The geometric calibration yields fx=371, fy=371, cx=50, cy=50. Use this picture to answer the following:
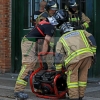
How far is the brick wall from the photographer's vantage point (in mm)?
11445

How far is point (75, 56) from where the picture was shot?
691 cm

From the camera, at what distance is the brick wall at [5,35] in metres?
11.4

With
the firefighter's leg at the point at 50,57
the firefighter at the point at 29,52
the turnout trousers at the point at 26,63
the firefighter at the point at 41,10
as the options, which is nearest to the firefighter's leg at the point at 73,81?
the firefighter's leg at the point at 50,57

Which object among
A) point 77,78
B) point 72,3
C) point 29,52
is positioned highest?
point 72,3

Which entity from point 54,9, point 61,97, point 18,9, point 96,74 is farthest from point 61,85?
point 18,9

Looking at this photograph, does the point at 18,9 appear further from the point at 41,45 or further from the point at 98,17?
the point at 41,45

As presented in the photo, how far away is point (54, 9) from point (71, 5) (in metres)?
0.56

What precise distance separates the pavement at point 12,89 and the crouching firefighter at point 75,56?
696 mm

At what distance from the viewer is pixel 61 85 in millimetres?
7379

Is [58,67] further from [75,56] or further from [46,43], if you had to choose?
[46,43]

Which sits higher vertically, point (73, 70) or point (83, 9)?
point (83, 9)

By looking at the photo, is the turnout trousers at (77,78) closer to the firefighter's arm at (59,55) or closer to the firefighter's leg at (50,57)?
the firefighter's arm at (59,55)

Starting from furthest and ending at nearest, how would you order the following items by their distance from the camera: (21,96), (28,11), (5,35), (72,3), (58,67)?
(5,35)
(28,11)
(72,3)
(21,96)
(58,67)

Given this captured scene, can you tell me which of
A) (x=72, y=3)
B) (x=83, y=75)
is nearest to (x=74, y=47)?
(x=83, y=75)
